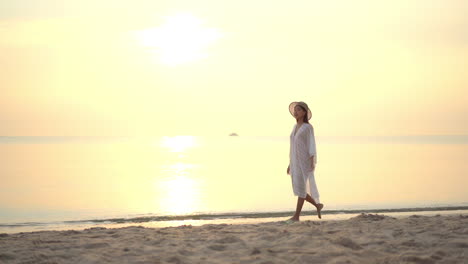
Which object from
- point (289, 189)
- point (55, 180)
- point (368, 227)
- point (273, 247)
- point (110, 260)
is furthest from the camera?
point (55, 180)

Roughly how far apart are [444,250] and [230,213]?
273 inches

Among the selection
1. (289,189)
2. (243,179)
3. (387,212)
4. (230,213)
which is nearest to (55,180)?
(243,179)

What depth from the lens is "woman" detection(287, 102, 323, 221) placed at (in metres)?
8.88

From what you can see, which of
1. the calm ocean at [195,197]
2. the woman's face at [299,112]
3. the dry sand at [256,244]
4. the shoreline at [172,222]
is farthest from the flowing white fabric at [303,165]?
the calm ocean at [195,197]

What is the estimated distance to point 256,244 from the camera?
21.9ft

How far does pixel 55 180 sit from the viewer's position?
21.3 m

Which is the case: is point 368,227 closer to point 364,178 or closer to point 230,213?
point 230,213

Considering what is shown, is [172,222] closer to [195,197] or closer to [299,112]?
[299,112]

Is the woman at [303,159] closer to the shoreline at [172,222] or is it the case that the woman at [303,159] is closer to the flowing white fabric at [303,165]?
the flowing white fabric at [303,165]

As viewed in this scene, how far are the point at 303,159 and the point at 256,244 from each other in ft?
8.82

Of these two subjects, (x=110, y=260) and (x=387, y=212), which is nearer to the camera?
(x=110, y=260)

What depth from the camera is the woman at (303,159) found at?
29.1ft

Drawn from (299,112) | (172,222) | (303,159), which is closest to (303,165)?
(303,159)

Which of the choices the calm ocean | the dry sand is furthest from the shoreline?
the dry sand
